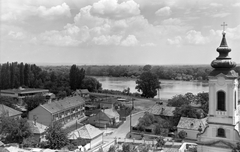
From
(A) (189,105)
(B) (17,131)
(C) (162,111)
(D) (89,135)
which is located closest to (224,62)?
(D) (89,135)

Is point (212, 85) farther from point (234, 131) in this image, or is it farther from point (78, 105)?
point (78, 105)

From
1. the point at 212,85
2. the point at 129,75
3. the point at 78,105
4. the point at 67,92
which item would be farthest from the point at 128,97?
the point at 129,75

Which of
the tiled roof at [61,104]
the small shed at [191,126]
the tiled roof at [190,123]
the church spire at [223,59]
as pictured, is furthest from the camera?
the tiled roof at [61,104]

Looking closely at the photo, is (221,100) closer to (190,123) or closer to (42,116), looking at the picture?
(190,123)

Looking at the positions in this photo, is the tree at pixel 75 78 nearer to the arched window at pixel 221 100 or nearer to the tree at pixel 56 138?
the tree at pixel 56 138

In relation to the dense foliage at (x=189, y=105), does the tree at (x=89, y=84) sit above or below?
above

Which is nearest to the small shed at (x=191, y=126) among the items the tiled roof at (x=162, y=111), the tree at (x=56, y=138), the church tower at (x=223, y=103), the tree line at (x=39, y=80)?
the tiled roof at (x=162, y=111)
